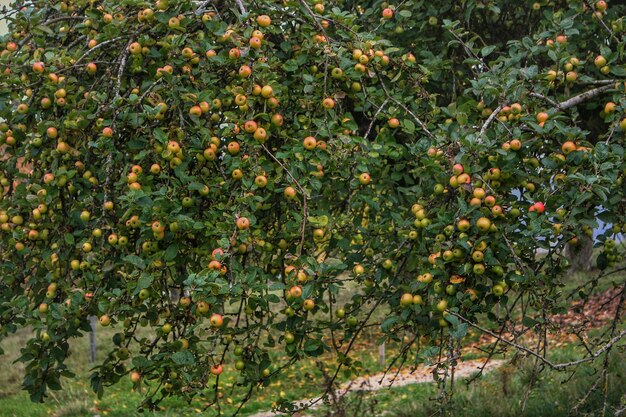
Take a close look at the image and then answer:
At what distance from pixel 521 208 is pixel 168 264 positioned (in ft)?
5.01

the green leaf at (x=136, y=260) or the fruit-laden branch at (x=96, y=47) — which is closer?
the green leaf at (x=136, y=260)

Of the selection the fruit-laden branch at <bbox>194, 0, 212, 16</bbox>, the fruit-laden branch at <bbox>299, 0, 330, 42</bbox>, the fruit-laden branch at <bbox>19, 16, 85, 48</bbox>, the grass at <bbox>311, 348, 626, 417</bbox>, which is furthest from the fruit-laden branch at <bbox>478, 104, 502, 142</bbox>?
the grass at <bbox>311, 348, 626, 417</bbox>

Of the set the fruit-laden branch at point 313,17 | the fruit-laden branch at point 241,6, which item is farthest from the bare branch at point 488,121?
the fruit-laden branch at point 241,6

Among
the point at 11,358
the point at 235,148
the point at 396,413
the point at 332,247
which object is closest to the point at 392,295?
the point at 332,247

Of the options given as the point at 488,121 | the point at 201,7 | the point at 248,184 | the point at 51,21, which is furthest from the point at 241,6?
the point at 488,121

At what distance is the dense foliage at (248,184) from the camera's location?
3.00m

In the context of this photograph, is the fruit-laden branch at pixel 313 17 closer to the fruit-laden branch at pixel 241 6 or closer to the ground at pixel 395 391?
the fruit-laden branch at pixel 241 6

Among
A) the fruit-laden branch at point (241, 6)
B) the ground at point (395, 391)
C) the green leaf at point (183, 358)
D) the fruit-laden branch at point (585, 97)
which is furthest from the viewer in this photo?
the ground at point (395, 391)

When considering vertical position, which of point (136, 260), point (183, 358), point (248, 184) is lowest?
point (183, 358)

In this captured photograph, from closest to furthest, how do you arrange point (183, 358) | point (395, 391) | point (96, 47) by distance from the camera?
point (183, 358) → point (96, 47) → point (395, 391)

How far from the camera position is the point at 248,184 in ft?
9.88

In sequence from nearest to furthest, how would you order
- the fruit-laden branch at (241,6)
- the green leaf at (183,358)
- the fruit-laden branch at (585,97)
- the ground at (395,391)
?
the green leaf at (183,358), the fruit-laden branch at (241,6), the fruit-laden branch at (585,97), the ground at (395,391)

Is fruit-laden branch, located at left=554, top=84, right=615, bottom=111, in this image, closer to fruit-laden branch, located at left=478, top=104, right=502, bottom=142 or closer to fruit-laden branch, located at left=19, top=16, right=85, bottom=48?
fruit-laden branch, located at left=478, top=104, right=502, bottom=142

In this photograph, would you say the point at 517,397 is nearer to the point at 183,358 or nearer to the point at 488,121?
the point at 488,121
